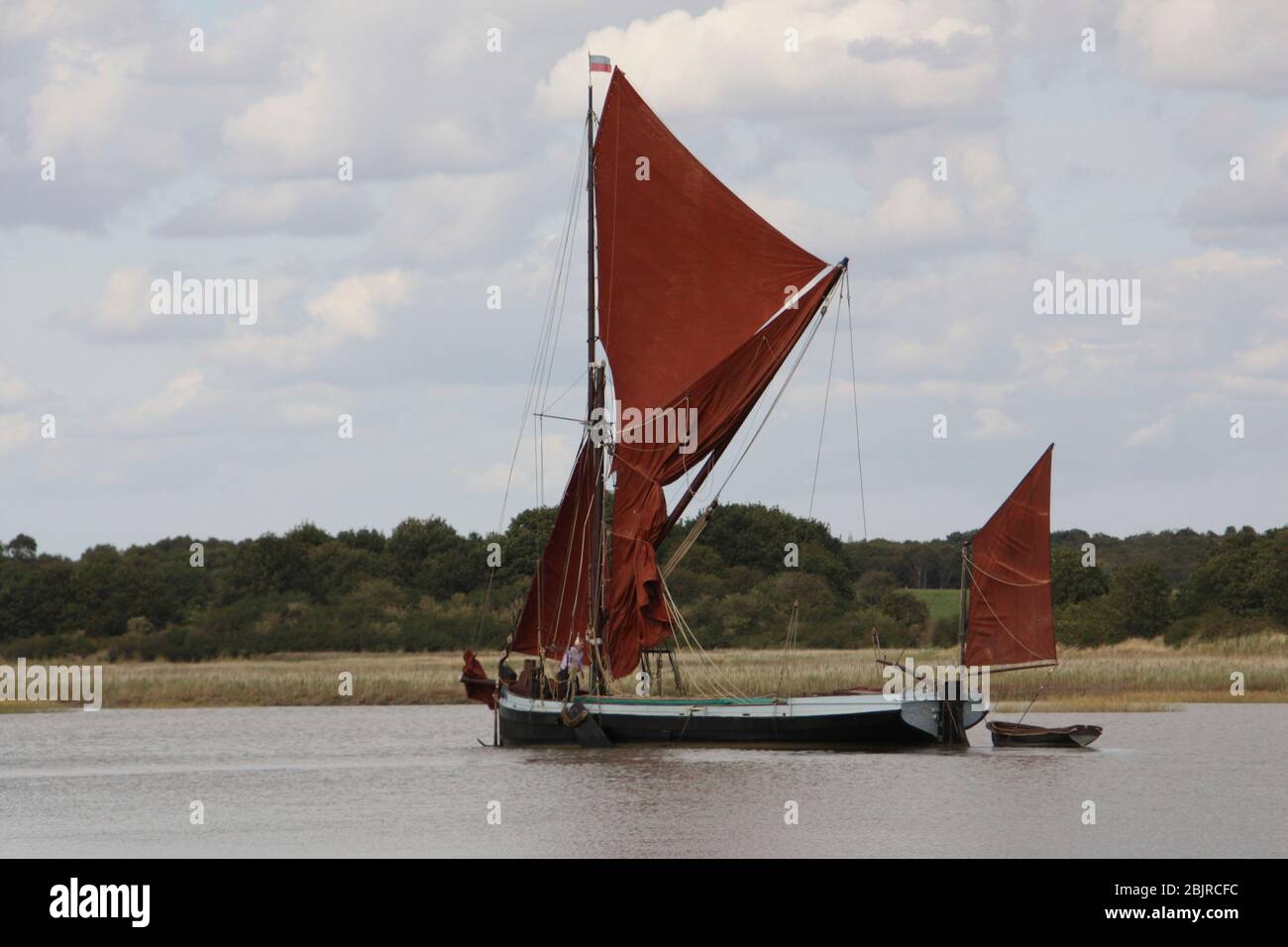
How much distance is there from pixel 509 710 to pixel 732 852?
53.2ft

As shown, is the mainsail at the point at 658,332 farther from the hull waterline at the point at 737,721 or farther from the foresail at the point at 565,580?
the hull waterline at the point at 737,721

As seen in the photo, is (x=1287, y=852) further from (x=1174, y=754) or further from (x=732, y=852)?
(x=1174, y=754)

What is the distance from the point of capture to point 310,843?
26.9 metres

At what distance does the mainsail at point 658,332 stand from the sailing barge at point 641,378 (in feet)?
0.10

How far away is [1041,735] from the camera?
37.7m

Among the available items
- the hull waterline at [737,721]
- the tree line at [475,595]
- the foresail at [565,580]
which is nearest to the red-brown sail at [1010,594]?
the hull waterline at [737,721]

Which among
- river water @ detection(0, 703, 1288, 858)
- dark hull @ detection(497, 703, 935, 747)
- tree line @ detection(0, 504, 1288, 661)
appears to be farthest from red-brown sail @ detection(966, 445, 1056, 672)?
tree line @ detection(0, 504, 1288, 661)

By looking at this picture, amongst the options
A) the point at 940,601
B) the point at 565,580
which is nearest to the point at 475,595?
the point at 940,601

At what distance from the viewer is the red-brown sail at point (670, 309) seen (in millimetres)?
40938

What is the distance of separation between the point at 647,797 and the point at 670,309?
42.8 feet

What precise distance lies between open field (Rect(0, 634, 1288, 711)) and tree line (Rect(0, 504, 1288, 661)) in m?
2.65

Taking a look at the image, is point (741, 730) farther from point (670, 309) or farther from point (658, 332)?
point (670, 309)

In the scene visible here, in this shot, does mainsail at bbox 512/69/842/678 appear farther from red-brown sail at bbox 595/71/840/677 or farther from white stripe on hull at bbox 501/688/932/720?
white stripe on hull at bbox 501/688/932/720
